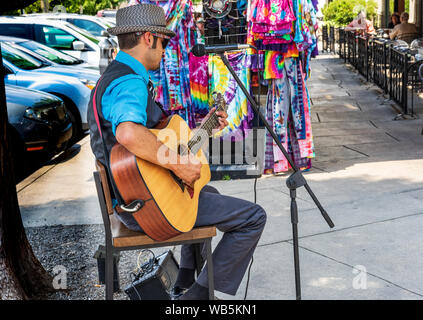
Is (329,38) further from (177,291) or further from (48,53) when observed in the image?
(177,291)

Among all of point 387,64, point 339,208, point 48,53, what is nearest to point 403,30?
point 387,64

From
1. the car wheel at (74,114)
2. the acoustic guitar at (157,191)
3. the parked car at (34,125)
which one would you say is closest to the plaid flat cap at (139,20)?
the acoustic guitar at (157,191)

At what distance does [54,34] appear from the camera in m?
13.9

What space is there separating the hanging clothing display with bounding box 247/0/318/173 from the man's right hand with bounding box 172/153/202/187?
11.9 feet

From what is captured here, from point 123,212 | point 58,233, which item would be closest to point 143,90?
point 123,212

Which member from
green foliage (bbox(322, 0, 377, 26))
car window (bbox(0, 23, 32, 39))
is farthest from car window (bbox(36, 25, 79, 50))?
green foliage (bbox(322, 0, 377, 26))

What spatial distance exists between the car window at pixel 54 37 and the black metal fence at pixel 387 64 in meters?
7.07

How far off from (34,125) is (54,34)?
6.91 meters

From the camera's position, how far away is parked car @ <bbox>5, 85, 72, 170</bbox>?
7445 mm

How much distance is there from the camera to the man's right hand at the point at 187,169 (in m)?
2.98

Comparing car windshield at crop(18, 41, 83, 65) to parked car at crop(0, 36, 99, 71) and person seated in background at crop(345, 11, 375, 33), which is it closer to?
parked car at crop(0, 36, 99, 71)

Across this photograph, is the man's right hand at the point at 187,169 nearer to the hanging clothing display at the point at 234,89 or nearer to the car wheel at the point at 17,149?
the hanging clothing display at the point at 234,89
